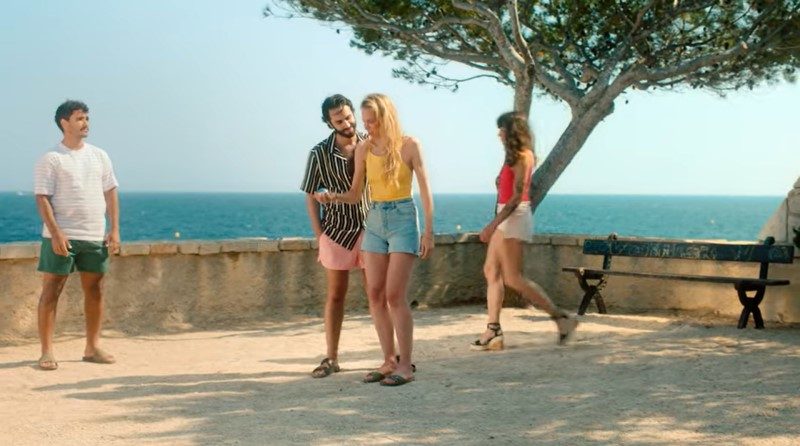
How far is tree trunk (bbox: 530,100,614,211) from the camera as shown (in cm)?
1206

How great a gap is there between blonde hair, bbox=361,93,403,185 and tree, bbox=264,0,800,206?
5.63 meters

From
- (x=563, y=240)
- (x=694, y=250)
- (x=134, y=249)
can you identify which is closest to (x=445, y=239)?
(x=563, y=240)

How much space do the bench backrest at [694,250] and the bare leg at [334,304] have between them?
436 centimetres

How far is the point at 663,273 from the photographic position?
11.0 meters

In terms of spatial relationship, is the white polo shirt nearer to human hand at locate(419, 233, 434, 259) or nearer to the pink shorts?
the pink shorts

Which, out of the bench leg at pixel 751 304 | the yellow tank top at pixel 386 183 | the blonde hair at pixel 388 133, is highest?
the blonde hair at pixel 388 133

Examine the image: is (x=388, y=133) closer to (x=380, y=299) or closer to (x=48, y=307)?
(x=380, y=299)

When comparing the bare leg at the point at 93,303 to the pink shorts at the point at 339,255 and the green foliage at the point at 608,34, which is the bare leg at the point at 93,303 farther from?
the green foliage at the point at 608,34

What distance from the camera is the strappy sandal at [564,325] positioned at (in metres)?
8.43

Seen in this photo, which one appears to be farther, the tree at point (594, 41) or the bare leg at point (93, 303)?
the tree at point (594, 41)

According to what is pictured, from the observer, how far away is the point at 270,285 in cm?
1045

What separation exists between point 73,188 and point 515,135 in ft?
10.4

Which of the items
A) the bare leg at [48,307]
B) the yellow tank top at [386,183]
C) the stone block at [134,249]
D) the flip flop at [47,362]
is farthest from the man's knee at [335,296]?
the stone block at [134,249]

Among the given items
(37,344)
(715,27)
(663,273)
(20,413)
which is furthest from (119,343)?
(715,27)
